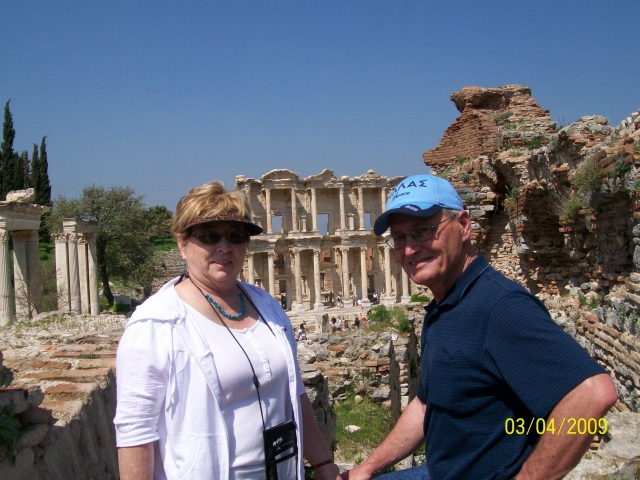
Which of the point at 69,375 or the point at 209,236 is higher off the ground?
the point at 209,236

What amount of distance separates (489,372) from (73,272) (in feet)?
75.1

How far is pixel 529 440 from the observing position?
6.07ft

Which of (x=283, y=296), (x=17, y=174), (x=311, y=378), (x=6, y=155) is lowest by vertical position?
(x=283, y=296)

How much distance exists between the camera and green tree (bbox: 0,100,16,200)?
124ft

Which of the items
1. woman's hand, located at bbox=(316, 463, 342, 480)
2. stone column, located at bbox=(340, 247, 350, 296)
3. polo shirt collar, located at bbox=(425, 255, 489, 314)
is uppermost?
polo shirt collar, located at bbox=(425, 255, 489, 314)

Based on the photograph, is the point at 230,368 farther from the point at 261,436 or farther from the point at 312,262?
the point at 312,262

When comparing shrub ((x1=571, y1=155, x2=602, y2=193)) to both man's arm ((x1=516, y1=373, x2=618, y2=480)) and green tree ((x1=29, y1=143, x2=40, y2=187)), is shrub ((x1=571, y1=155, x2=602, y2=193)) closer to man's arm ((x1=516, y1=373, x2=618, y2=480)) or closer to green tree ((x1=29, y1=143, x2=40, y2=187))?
man's arm ((x1=516, y1=373, x2=618, y2=480))

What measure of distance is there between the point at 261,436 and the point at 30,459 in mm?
1140

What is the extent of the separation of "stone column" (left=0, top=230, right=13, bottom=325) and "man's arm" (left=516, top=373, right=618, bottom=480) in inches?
762

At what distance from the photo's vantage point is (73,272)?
21.8 meters

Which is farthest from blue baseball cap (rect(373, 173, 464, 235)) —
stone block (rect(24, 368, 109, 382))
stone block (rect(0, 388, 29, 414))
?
stone block (rect(24, 368, 109, 382))

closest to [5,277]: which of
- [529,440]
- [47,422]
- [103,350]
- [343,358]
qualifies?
[343,358]

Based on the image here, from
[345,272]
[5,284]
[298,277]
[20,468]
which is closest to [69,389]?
[20,468]

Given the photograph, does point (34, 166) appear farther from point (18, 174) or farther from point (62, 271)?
point (62, 271)
